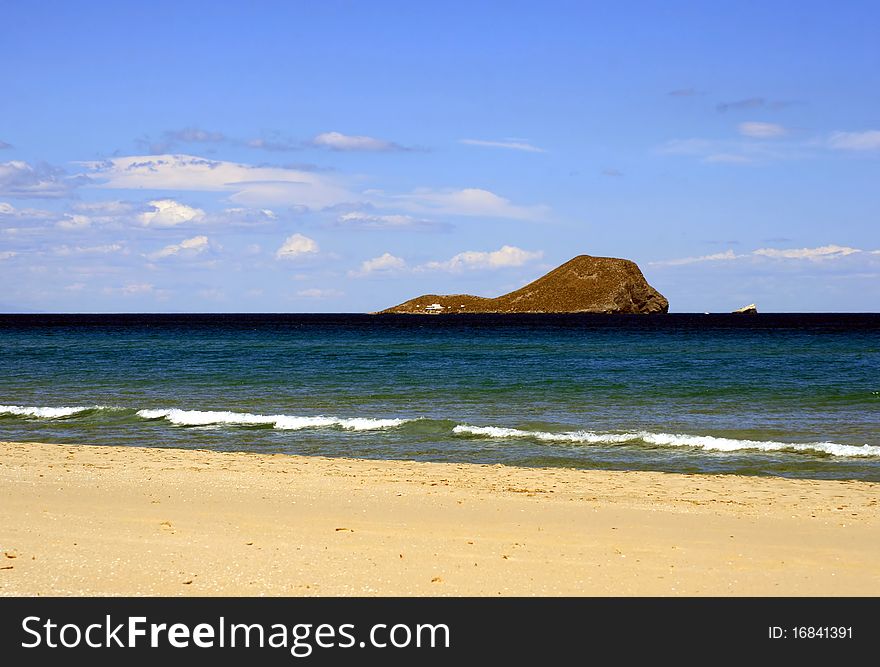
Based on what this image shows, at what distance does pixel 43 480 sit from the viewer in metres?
12.8

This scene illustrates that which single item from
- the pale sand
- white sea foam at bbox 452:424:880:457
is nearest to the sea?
white sea foam at bbox 452:424:880:457

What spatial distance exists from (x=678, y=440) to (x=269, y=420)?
34.6ft

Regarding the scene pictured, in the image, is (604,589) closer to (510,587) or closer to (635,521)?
(510,587)

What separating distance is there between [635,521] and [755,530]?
1.35m

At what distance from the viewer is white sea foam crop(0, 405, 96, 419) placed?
24391mm

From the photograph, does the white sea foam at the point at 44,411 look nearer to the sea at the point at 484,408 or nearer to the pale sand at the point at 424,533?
the sea at the point at 484,408

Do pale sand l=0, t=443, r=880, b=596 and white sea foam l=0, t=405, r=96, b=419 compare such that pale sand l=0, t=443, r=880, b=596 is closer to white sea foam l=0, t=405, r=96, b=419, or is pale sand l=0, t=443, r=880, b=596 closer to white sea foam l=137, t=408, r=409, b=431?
white sea foam l=137, t=408, r=409, b=431

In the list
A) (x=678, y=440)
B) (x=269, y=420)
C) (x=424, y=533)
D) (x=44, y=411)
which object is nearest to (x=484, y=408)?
(x=269, y=420)

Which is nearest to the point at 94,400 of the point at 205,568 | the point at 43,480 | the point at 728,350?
the point at 43,480

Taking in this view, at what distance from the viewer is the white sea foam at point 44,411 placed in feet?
80.0

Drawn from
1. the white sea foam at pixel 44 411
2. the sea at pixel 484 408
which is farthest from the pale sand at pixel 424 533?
the white sea foam at pixel 44 411

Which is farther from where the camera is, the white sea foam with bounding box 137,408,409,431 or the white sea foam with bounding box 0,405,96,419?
the white sea foam with bounding box 0,405,96,419

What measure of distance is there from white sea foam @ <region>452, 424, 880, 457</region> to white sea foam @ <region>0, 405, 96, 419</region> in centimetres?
1158

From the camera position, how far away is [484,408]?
2591 cm
